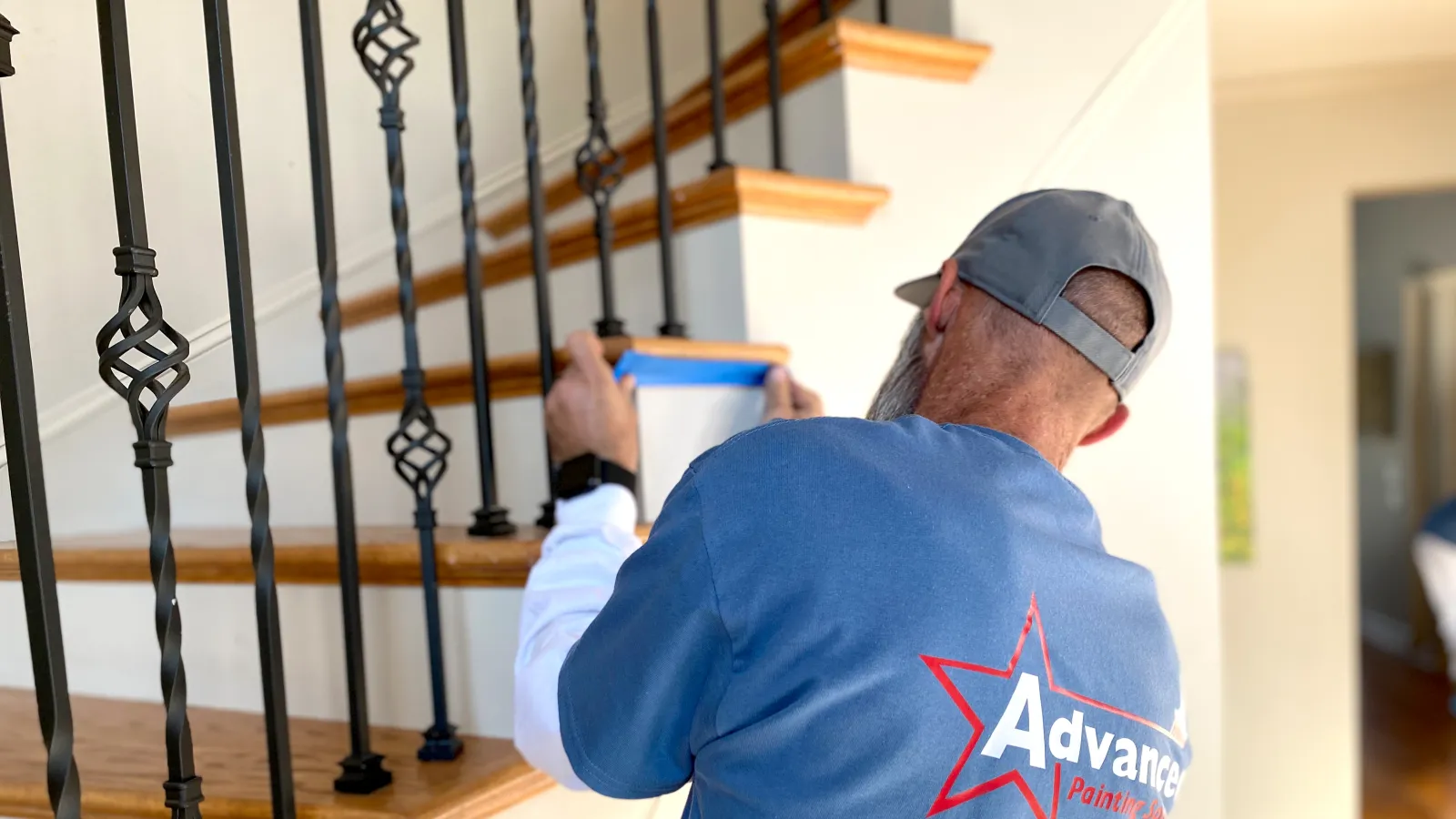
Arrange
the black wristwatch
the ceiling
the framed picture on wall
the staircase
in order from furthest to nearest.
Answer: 1. the framed picture on wall
2. the ceiling
3. the black wristwatch
4. the staircase

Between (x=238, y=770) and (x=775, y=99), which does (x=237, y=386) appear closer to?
(x=238, y=770)

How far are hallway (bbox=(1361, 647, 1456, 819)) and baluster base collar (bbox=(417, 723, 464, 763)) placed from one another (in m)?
4.32

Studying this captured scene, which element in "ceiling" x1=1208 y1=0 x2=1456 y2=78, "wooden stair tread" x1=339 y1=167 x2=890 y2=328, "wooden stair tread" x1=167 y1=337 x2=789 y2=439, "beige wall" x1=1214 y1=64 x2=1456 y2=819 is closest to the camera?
"wooden stair tread" x1=167 y1=337 x2=789 y2=439

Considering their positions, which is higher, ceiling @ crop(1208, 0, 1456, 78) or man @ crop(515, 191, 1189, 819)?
ceiling @ crop(1208, 0, 1456, 78)

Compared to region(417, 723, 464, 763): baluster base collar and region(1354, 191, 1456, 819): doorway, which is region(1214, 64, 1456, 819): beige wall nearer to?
region(417, 723, 464, 763): baluster base collar

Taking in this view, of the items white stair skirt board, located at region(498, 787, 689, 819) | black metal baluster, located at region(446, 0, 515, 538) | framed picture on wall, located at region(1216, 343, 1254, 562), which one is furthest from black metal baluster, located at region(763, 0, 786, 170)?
framed picture on wall, located at region(1216, 343, 1254, 562)

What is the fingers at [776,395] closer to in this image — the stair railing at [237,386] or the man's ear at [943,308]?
the stair railing at [237,386]

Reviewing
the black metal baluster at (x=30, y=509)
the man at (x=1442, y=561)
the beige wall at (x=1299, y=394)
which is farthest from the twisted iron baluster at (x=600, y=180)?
the man at (x=1442, y=561)

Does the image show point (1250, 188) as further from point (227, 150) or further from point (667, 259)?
point (227, 150)

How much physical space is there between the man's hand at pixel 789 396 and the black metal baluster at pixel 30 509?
82cm

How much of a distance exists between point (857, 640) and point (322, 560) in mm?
795

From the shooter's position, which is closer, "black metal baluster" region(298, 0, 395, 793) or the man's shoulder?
the man's shoulder

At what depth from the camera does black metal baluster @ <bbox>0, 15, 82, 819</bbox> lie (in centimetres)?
65

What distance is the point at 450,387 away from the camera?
Result: 145 cm
